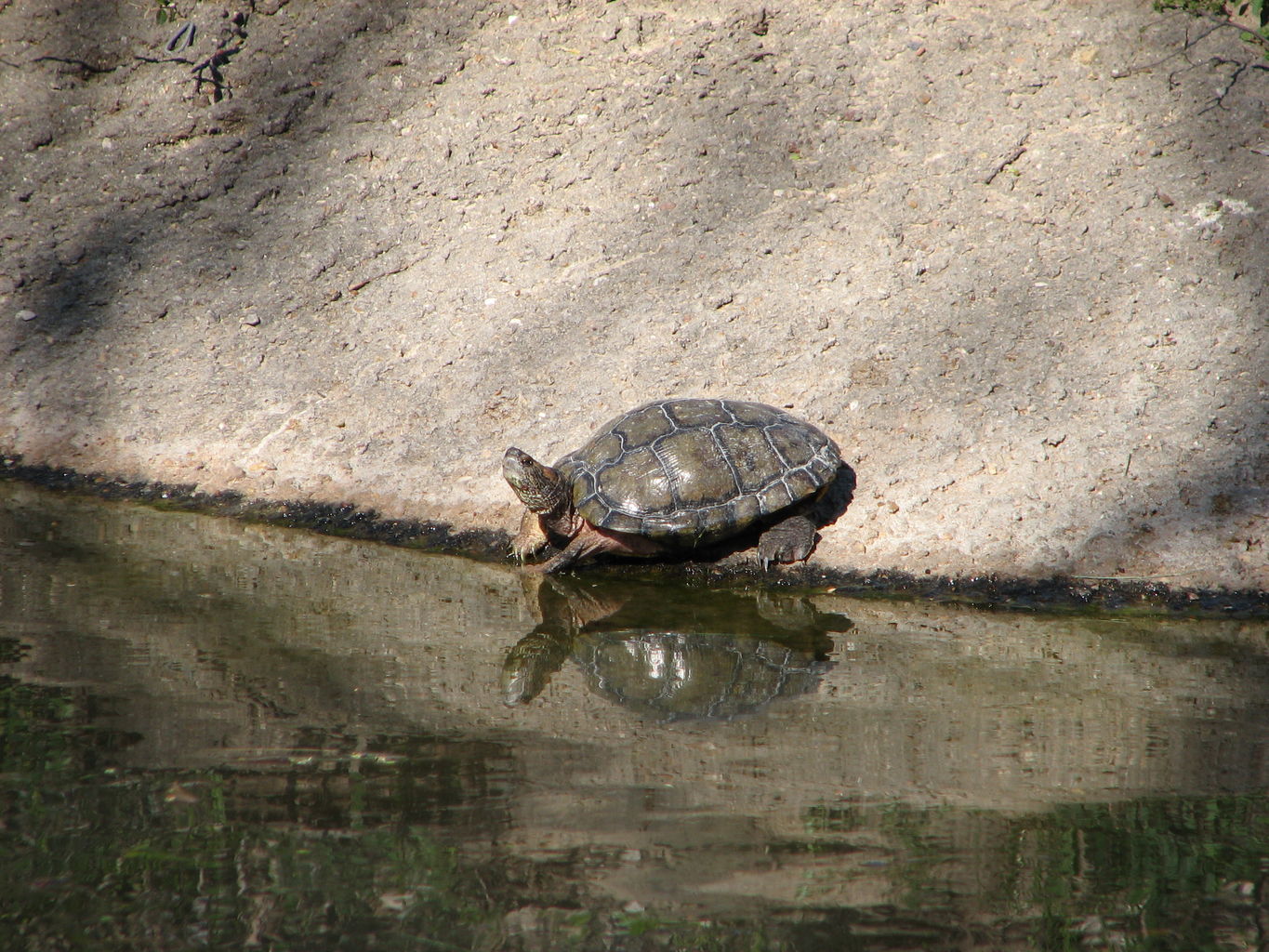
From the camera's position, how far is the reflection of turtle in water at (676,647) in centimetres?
358

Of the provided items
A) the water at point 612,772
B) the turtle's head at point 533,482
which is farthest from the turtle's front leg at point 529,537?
the water at point 612,772

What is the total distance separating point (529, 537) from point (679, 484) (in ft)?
2.72

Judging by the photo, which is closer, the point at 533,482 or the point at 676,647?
the point at 676,647

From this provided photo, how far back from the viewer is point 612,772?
9.90ft

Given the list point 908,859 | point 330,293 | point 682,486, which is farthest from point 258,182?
point 908,859

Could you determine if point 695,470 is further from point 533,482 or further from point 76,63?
point 76,63

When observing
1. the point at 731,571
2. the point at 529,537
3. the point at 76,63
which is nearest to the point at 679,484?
the point at 731,571

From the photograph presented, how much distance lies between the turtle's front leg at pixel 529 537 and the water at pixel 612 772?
0.39 metres

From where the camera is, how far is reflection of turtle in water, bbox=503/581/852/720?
11.8 ft

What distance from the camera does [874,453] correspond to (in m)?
5.15

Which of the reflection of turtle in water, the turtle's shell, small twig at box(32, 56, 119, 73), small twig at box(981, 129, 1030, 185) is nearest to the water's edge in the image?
the reflection of turtle in water

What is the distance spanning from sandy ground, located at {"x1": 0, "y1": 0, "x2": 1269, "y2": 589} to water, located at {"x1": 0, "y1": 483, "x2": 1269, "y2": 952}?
0.96 metres

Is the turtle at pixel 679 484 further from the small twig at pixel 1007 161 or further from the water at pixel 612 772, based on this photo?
the small twig at pixel 1007 161

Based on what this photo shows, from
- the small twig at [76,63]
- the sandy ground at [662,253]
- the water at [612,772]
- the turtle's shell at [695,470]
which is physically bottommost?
the water at [612,772]
